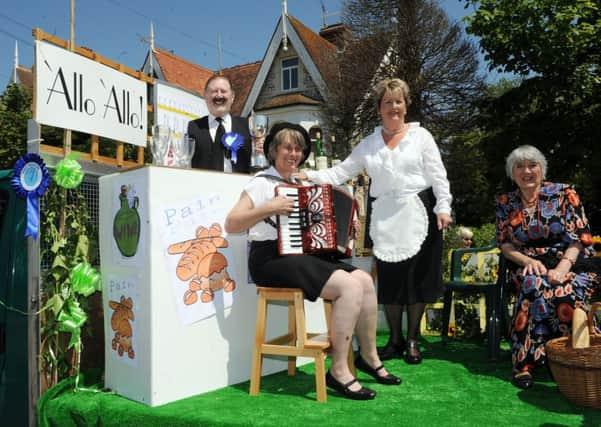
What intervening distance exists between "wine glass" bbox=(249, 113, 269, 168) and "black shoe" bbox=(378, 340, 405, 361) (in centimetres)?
150

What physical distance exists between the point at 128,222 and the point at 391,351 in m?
1.92

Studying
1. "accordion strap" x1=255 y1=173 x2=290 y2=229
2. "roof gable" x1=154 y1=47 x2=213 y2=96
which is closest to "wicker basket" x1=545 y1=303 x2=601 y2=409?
"accordion strap" x1=255 y1=173 x2=290 y2=229

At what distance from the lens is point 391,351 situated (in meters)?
3.58

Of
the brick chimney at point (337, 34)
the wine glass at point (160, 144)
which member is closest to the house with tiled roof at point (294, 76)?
the brick chimney at point (337, 34)

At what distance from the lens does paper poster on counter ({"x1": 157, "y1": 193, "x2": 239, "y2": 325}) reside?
285cm

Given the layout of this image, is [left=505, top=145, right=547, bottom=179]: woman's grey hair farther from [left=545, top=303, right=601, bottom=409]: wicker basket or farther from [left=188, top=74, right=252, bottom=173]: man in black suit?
[left=188, top=74, right=252, bottom=173]: man in black suit

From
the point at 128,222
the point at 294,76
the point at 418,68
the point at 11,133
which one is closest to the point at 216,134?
the point at 128,222

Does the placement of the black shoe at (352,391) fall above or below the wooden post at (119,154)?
below

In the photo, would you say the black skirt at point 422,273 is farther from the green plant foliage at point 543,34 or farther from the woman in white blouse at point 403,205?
the green plant foliage at point 543,34

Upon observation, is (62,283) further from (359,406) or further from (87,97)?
(359,406)

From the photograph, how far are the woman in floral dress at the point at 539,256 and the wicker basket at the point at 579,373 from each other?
304mm

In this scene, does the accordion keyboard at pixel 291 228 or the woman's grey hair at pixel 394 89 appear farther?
the woman's grey hair at pixel 394 89

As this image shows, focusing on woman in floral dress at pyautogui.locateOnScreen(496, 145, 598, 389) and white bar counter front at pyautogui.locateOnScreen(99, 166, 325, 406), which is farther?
woman in floral dress at pyautogui.locateOnScreen(496, 145, 598, 389)

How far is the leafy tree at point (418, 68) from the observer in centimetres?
1639
